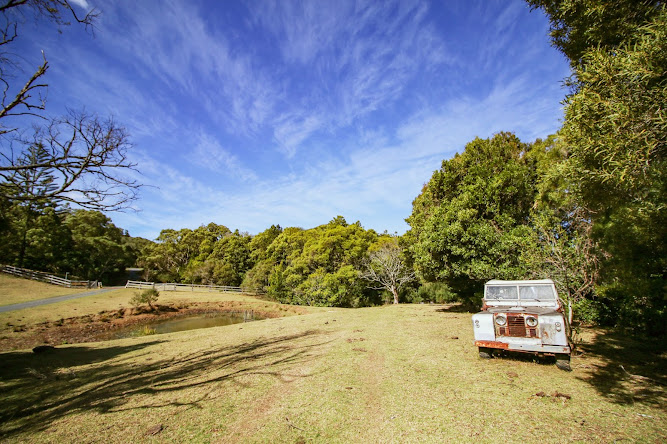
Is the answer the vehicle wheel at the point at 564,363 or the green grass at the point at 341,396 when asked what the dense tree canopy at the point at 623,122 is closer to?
the green grass at the point at 341,396

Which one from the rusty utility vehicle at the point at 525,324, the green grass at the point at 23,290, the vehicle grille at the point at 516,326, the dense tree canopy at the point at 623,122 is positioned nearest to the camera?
the dense tree canopy at the point at 623,122

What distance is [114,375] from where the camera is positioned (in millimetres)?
7516

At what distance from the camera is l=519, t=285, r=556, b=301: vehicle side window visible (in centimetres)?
801

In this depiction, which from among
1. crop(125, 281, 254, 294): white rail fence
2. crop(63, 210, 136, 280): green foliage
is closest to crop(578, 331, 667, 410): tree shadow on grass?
crop(125, 281, 254, 294): white rail fence

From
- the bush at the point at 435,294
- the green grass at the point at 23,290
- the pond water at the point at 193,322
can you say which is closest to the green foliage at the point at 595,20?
the bush at the point at 435,294

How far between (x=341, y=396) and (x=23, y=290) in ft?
137

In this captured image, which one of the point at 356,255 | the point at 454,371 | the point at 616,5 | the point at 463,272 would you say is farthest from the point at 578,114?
the point at 356,255

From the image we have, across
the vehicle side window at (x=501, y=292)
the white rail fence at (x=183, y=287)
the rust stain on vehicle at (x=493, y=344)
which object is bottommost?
the white rail fence at (x=183, y=287)

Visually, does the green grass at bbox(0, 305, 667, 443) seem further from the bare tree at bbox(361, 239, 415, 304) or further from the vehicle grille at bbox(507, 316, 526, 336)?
the bare tree at bbox(361, 239, 415, 304)

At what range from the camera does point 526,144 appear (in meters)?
18.7

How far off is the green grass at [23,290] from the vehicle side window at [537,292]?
121 feet

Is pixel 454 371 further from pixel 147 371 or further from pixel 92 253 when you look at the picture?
pixel 92 253

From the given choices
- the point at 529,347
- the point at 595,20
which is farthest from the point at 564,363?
the point at 595,20

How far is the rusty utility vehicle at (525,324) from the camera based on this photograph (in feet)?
20.4
